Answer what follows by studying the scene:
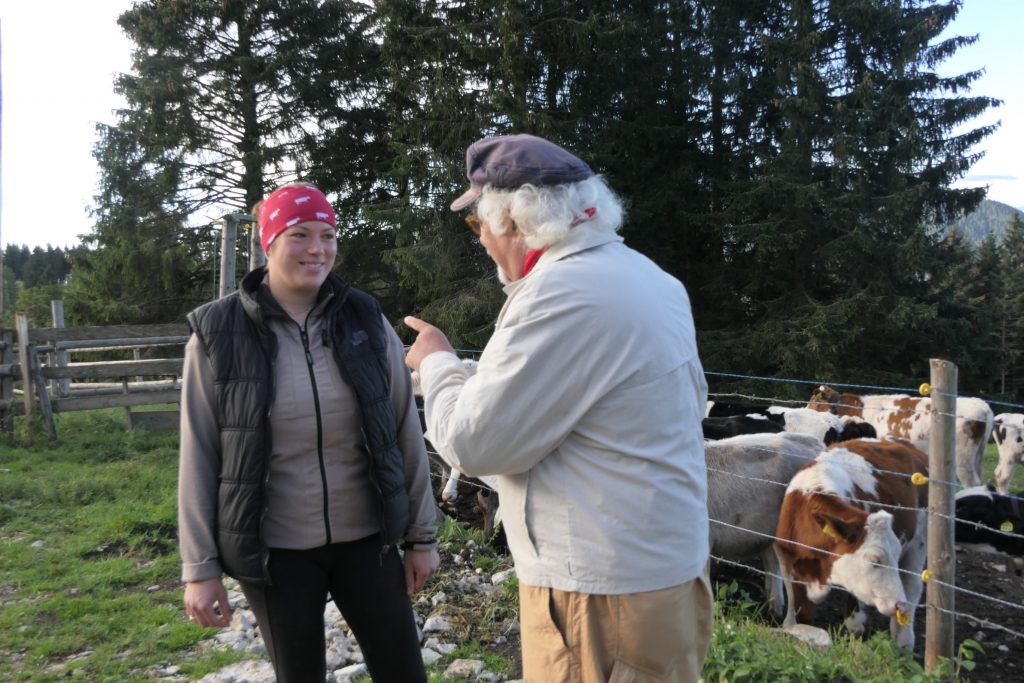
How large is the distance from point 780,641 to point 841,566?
2.95ft

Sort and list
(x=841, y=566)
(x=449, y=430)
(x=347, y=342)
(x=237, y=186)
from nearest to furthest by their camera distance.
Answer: (x=449, y=430) < (x=347, y=342) < (x=841, y=566) < (x=237, y=186)

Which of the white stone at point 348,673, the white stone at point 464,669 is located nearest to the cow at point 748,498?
the white stone at point 464,669

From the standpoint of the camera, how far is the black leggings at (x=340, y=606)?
2146mm

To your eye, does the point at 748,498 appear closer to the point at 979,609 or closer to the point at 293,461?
the point at 979,609

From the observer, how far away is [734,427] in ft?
24.5

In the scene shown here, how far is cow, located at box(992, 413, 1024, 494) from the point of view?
10.2 metres

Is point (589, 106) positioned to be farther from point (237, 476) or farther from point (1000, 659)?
point (237, 476)

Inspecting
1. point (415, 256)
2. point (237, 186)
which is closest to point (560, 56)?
point (415, 256)

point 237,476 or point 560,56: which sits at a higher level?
point 560,56

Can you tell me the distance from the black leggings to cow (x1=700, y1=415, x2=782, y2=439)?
17.9 ft

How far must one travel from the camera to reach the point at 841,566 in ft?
14.5

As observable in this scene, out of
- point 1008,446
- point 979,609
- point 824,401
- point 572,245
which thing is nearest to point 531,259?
point 572,245

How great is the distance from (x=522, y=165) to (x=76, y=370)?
417 inches

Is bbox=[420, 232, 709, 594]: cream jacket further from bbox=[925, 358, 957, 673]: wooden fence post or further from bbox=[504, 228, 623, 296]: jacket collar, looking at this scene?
bbox=[925, 358, 957, 673]: wooden fence post
